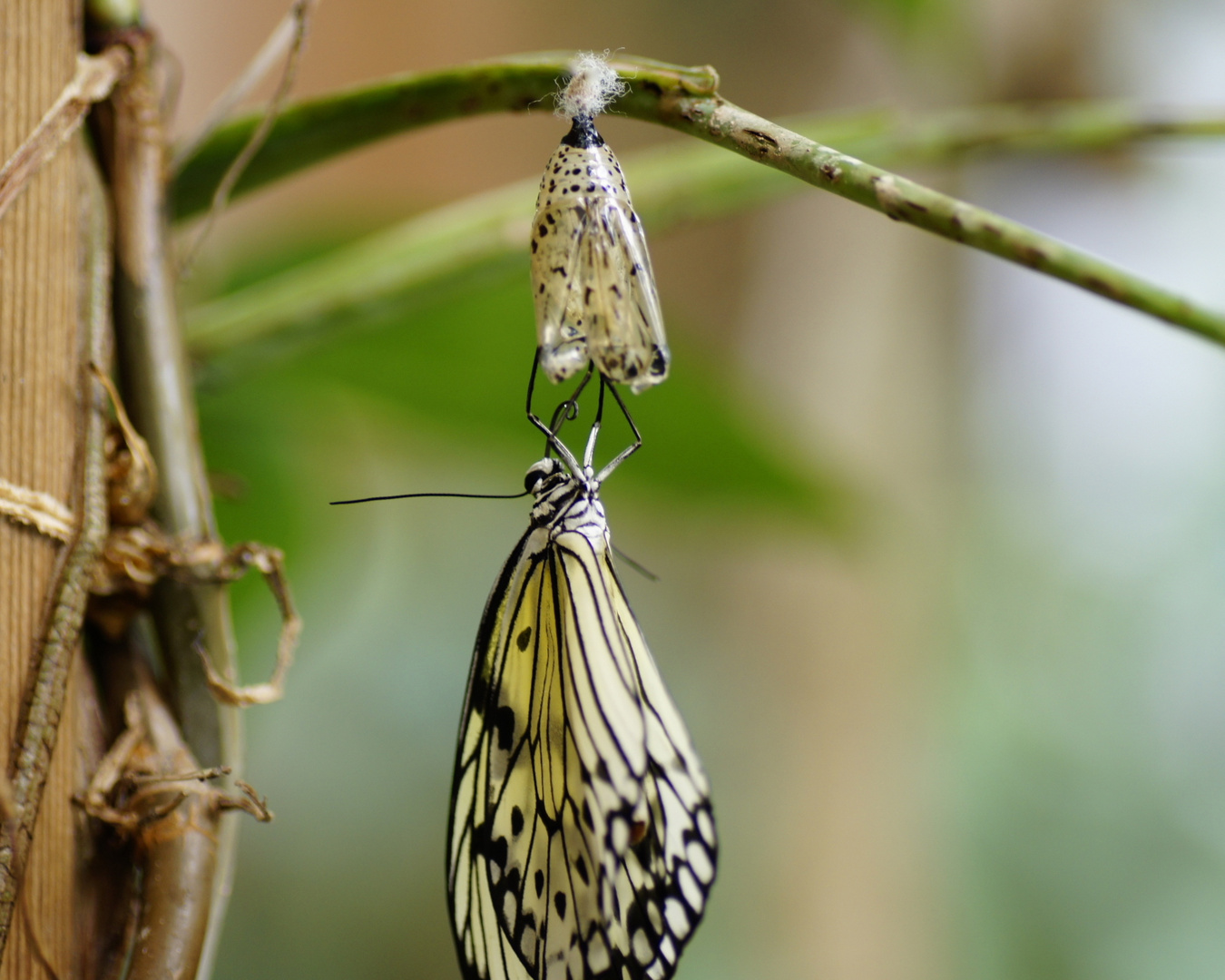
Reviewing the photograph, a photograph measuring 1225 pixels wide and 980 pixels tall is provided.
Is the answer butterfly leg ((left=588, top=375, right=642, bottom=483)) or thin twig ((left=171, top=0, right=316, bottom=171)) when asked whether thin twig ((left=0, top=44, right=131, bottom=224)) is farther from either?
butterfly leg ((left=588, top=375, right=642, bottom=483))

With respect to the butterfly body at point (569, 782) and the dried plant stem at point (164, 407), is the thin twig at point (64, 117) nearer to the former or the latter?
the dried plant stem at point (164, 407)

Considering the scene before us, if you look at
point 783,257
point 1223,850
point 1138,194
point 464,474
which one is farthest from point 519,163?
point 1223,850

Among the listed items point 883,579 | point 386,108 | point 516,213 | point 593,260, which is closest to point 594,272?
point 593,260

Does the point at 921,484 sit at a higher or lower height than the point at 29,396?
higher

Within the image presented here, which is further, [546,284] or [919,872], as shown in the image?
[919,872]

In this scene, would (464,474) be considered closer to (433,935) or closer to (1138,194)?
(433,935)

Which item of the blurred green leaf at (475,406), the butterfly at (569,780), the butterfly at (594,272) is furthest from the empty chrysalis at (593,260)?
the blurred green leaf at (475,406)

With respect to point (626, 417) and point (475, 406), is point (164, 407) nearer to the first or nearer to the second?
point (626, 417)
